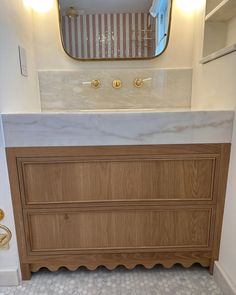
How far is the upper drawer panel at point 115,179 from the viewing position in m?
0.89

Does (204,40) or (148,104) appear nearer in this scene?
(204,40)

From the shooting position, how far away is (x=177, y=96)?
1325 millimetres

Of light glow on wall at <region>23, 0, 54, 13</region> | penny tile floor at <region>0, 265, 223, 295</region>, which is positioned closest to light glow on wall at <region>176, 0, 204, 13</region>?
light glow on wall at <region>23, 0, 54, 13</region>

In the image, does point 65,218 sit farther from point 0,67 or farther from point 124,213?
point 0,67

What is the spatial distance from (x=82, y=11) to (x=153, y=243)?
4.32ft

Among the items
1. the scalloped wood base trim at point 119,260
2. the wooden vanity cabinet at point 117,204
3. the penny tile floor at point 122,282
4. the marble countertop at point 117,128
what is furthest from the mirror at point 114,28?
the penny tile floor at point 122,282

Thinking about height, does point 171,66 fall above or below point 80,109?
above

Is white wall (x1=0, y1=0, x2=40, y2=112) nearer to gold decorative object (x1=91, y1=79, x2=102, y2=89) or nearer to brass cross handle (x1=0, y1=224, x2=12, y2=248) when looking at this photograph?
gold decorative object (x1=91, y1=79, x2=102, y2=89)

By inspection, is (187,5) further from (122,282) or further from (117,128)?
(122,282)

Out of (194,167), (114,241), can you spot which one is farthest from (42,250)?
(194,167)

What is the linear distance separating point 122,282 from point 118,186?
493 millimetres

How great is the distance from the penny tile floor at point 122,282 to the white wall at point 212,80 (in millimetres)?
836

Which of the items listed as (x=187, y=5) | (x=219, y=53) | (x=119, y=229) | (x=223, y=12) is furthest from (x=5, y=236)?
(x=187, y=5)

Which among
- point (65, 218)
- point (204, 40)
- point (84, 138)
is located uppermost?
point (204, 40)
